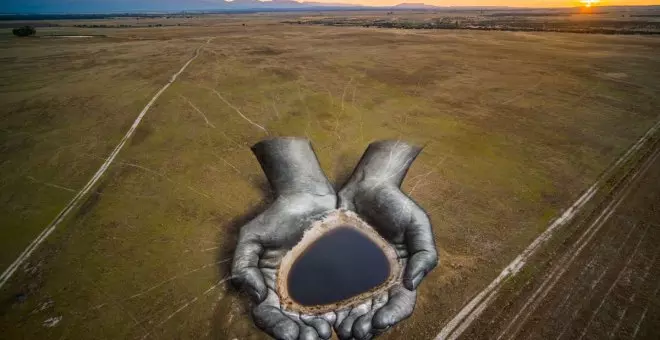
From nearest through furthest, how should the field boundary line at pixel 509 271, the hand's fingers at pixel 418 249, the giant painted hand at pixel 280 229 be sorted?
the giant painted hand at pixel 280 229 < the field boundary line at pixel 509 271 < the hand's fingers at pixel 418 249

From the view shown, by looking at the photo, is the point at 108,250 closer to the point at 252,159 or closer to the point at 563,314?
the point at 252,159

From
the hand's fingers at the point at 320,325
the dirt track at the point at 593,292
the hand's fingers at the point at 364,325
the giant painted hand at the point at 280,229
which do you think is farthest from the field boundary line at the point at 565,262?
the giant painted hand at the point at 280,229

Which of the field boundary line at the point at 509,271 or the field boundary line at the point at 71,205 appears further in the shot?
the field boundary line at the point at 71,205

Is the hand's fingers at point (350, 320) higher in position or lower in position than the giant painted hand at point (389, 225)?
lower

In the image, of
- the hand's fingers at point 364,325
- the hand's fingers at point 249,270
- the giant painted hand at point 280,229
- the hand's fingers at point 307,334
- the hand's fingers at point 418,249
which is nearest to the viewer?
the hand's fingers at point 307,334

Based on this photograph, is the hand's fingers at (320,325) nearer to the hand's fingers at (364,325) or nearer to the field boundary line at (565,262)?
the hand's fingers at (364,325)

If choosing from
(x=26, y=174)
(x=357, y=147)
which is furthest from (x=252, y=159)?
(x=26, y=174)

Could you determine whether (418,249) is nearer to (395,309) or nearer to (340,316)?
(395,309)

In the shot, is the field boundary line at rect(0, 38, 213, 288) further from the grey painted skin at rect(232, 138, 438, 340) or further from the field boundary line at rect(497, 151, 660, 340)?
the field boundary line at rect(497, 151, 660, 340)

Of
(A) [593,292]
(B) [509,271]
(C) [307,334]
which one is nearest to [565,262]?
(A) [593,292]
